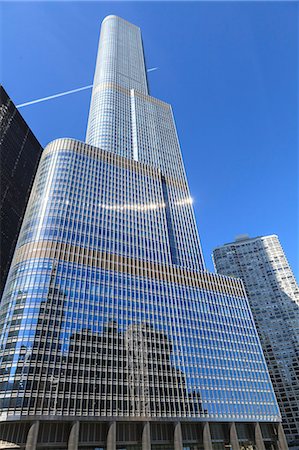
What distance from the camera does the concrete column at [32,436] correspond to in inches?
2149

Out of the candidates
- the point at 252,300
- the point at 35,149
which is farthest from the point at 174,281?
the point at 35,149

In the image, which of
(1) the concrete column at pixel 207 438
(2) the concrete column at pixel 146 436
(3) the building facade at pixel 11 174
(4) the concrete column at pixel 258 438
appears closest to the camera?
(2) the concrete column at pixel 146 436

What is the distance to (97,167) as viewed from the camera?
4498 inches

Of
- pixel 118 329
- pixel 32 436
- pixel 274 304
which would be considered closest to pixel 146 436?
pixel 118 329

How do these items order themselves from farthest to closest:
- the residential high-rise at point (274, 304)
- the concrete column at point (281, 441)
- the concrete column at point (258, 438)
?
the residential high-rise at point (274, 304), the concrete column at point (281, 441), the concrete column at point (258, 438)

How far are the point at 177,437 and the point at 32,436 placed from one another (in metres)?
33.1

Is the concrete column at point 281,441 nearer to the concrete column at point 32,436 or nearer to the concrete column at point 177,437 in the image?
the concrete column at point 177,437

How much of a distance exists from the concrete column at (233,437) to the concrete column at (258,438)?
21.5 ft

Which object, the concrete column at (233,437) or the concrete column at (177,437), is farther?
the concrete column at (233,437)

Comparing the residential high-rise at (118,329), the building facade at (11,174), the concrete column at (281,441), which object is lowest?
the concrete column at (281,441)

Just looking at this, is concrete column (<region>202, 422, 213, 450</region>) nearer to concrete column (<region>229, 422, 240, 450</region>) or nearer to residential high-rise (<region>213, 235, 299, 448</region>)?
concrete column (<region>229, 422, 240, 450</region>)

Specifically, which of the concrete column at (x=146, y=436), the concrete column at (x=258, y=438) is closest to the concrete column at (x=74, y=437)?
the concrete column at (x=146, y=436)

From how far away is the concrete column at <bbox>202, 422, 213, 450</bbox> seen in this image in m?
71.3

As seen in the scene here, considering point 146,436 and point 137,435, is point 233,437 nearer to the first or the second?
point 146,436
